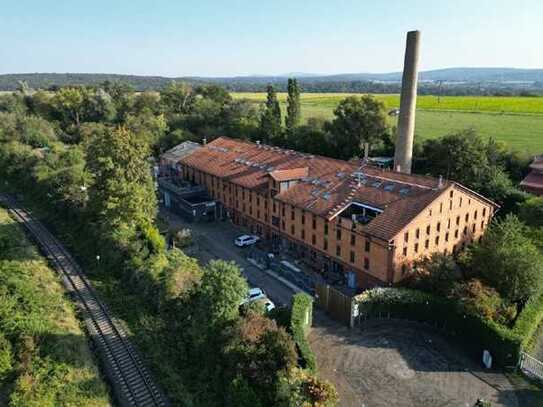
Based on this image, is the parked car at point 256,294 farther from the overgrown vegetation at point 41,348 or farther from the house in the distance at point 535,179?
the house in the distance at point 535,179

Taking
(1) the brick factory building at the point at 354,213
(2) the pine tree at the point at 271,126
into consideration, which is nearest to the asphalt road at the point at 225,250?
(1) the brick factory building at the point at 354,213

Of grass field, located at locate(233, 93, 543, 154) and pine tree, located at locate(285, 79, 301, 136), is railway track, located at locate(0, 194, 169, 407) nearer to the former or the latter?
pine tree, located at locate(285, 79, 301, 136)

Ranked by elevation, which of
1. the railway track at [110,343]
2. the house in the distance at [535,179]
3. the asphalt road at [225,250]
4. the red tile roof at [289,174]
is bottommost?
the railway track at [110,343]

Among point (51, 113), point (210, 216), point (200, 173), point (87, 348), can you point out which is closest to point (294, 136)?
point (200, 173)

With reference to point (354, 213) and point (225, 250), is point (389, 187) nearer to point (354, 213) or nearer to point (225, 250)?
point (354, 213)

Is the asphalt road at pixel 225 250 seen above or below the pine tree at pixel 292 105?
below

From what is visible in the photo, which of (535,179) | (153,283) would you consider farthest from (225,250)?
(535,179)

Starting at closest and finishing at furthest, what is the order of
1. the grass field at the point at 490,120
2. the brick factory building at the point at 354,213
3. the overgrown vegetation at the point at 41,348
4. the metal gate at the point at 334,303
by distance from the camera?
1. the overgrown vegetation at the point at 41,348
2. the metal gate at the point at 334,303
3. the brick factory building at the point at 354,213
4. the grass field at the point at 490,120

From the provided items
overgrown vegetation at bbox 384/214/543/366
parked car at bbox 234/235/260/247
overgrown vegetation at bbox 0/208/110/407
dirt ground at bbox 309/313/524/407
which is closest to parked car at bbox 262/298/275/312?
dirt ground at bbox 309/313/524/407
